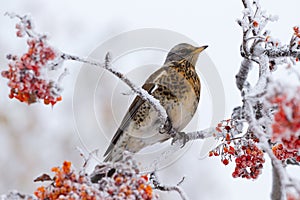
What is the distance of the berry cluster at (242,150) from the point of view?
1257mm

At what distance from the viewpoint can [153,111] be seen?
6.06 ft

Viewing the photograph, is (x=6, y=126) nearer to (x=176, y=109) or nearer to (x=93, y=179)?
(x=176, y=109)

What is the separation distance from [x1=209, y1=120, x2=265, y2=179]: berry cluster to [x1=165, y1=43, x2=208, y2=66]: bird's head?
0.90 m

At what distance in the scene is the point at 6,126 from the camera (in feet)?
12.1

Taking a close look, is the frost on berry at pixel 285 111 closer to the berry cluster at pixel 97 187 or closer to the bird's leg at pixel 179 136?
the berry cluster at pixel 97 187

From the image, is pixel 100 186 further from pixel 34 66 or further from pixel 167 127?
pixel 167 127

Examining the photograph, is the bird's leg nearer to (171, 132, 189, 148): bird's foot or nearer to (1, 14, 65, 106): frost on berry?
(171, 132, 189, 148): bird's foot

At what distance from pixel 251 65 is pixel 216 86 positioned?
527mm

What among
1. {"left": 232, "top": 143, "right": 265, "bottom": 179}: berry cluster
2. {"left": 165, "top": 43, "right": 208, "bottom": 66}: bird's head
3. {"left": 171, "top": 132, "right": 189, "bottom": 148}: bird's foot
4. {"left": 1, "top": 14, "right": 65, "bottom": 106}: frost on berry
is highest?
{"left": 165, "top": 43, "right": 208, "bottom": 66}: bird's head

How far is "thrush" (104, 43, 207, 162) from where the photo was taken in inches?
74.9

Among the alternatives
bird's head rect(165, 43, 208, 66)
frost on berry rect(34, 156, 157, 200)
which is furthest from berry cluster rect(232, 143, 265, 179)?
bird's head rect(165, 43, 208, 66)

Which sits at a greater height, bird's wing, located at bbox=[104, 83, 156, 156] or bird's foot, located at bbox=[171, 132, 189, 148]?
bird's wing, located at bbox=[104, 83, 156, 156]

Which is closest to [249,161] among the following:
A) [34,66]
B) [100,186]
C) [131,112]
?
[100,186]

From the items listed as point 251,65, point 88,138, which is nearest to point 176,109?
point 251,65
